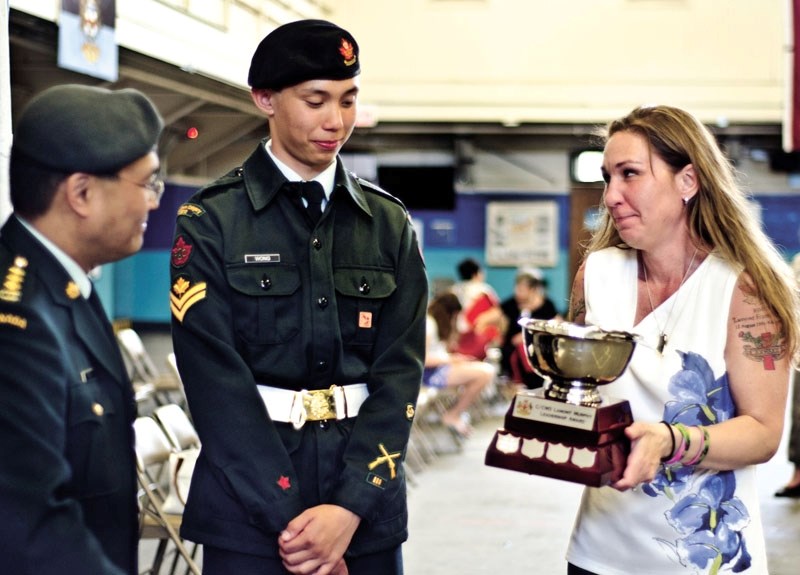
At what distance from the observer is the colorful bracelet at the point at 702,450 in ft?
6.17

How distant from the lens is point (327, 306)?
191 cm

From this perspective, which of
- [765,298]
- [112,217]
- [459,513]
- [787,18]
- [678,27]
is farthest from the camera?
[678,27]

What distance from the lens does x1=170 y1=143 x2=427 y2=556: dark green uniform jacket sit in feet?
5.99

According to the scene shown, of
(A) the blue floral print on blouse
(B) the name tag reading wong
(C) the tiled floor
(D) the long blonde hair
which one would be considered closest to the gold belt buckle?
(B) the name tag reading wong

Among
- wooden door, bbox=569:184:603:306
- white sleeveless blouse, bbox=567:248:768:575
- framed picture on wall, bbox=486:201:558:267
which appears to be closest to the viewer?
white sleeveless blouse, bbox=567:248:768:575

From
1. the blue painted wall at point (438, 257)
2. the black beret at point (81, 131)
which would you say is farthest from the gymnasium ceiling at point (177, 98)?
the blue painted wall at point (438, 257)

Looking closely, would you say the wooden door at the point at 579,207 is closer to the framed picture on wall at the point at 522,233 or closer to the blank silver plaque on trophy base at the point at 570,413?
the framed picture on wall at the point at 522,233

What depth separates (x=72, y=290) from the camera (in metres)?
1.38

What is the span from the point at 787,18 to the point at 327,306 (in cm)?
426

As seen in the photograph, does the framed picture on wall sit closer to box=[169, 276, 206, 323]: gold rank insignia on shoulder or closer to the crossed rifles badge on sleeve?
the crossed rifles badge on sleeve

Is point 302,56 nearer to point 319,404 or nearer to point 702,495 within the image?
point 319,404

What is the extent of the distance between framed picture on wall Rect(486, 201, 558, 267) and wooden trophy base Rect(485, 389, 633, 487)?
1398 centimetres

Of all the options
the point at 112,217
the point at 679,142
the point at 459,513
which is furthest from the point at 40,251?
the point at 459,513

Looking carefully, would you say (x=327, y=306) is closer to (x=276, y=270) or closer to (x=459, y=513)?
(x=276, y=270)
